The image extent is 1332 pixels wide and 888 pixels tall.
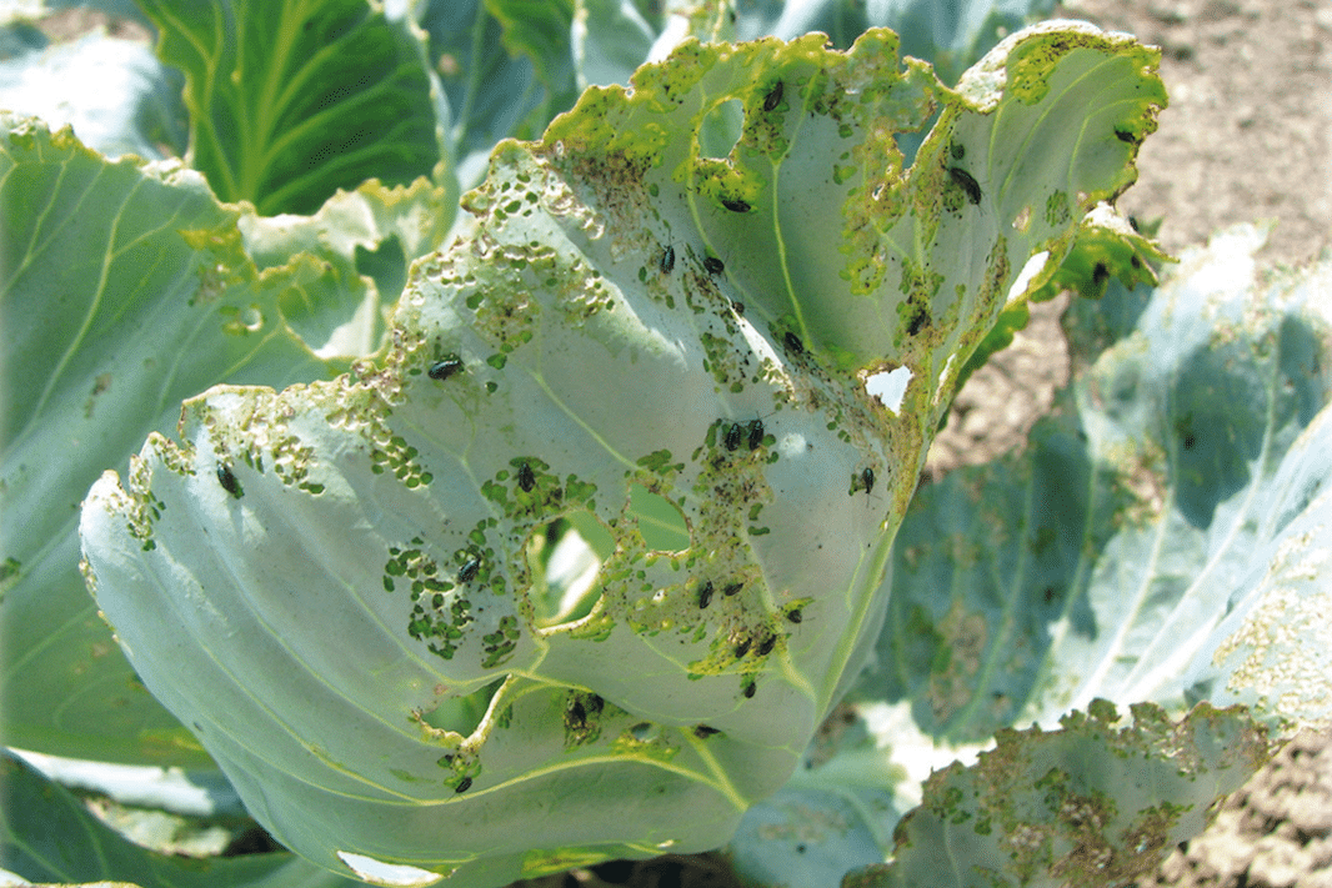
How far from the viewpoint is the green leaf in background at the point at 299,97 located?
267 centimetres

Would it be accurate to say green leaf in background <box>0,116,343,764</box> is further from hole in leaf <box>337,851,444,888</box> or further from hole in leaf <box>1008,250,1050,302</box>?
hole in leaf <box>1008,250,1050,302</box>

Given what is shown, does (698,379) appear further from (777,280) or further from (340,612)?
(340,612)

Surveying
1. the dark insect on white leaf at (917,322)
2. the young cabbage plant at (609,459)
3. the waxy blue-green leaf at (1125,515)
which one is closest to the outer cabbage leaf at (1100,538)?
the waxy blue-green leaf at (1125,515)

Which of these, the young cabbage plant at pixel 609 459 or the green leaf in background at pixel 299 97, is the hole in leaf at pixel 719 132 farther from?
the green leaf in background at pixel 299 97

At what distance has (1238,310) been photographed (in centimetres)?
238

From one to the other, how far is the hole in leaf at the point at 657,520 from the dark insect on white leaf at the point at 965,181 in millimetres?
595

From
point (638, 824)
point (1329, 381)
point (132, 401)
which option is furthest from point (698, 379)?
point (1329, 381)

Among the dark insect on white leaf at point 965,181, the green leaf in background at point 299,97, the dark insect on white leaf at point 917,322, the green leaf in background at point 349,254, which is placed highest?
the green leaf in background at point 299,97

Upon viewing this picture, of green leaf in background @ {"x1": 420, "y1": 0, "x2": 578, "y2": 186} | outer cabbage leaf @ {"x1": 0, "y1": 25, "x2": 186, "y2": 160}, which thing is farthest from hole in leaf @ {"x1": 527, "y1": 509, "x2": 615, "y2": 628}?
outer cabbage leaf @ {"x1": 0, "y1": 25, "x2": 186, "y2": 160}

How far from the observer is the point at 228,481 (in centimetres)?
128

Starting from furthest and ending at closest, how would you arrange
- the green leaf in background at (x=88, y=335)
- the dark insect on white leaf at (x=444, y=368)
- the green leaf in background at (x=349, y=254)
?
the green leaf in background at (x=349, y=254) < the green leaf in background at (x=88, y=335) < the dark insect on white leaf at (x=444, y=368)

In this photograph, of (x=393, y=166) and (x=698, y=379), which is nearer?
(x=698, y=379)

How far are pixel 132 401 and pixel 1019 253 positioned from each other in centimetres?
146

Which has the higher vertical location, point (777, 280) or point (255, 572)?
point (777, 280)
